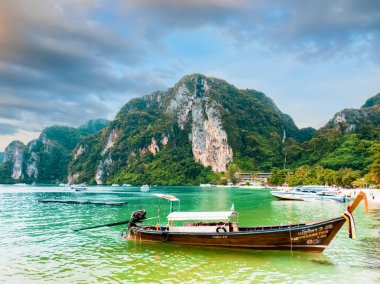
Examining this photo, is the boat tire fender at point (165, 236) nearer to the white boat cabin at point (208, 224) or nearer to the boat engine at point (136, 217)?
the white boat cabin at point (208, 224)

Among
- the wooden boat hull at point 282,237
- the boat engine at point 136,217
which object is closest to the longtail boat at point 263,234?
the wooden boat hull at point 282,237

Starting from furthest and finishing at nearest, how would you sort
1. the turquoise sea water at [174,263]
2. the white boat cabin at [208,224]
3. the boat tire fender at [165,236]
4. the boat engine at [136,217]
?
the boat engine at [136,217] → the boat tire fender at [165,236] → the white boat cabin at [208,224] → the turquoise sea water at [174,263]

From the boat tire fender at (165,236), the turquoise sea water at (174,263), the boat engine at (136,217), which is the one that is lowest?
the turquoise sea water at (174,263)

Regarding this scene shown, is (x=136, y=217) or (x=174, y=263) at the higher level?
(x=136, y=217)

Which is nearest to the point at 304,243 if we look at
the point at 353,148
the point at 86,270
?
the point at 86,270

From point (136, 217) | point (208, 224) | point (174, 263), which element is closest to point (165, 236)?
point (208, 224)

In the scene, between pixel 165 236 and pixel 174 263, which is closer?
pixel 174 263

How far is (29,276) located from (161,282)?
8258mm

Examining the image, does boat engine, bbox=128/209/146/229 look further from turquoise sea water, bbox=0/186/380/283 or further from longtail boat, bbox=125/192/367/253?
longtail boat, bbox=125/192/367/253

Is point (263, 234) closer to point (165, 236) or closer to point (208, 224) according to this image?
point (208, 224)

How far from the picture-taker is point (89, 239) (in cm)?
3066

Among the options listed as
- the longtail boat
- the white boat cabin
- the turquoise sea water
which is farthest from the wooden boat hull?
the white boat cabin

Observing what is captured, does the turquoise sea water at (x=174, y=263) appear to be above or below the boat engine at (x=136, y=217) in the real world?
below

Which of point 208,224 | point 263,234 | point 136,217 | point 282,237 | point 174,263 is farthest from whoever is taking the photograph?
point 136,217
